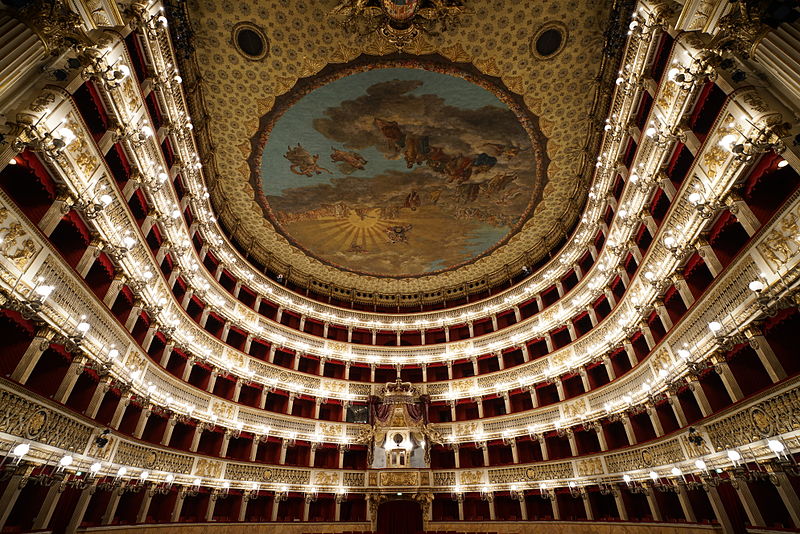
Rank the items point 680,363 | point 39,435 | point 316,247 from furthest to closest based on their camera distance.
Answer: point 316,247
point 680,363
point 39,435

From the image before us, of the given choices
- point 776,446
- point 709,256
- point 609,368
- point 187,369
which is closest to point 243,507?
point 187,369

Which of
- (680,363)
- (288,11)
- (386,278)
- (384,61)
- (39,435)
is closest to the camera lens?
(39,435)

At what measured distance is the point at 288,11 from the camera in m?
16.0

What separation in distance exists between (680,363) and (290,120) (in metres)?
20.1

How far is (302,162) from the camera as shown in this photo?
2136 cm

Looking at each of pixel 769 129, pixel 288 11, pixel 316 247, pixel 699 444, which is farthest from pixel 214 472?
pixel 769 129

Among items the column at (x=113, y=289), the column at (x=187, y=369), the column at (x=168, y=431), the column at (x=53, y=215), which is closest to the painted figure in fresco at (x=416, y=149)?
the column at (x=113, y=289)

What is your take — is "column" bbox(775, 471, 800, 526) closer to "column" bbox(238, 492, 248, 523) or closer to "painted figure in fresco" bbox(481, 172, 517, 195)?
"painted figure in fresco" bbox(481, 172, 517, 195)

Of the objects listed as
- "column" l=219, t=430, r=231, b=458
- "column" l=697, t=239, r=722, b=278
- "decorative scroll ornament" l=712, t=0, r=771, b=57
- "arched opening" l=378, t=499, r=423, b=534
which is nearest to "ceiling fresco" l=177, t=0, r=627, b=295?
"decorative scroll ornament" l=712, t=0, r=771, b=57

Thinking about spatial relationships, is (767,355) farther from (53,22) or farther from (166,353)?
(166,353)

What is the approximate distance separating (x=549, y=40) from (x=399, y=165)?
9.28 metres

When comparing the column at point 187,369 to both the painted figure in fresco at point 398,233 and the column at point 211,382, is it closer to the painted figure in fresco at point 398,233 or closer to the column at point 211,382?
the column at point 211,382

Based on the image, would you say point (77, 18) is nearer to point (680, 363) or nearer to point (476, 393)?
point (680, 363)

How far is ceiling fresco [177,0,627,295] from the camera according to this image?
1650 centimetres
